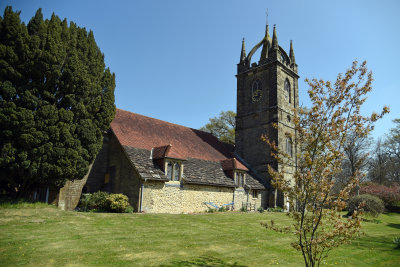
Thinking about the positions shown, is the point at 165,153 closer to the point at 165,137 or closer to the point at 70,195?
the point at 165,137

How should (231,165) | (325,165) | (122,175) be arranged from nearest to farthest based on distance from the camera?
(325,165) < (122,175) < (231,165)

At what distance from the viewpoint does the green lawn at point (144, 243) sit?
8766 mm

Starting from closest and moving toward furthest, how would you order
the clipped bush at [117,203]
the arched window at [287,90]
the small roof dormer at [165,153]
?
the clipped bush at [117,203] < the small roof dormer at [165,153] < the arched window at [287,90]

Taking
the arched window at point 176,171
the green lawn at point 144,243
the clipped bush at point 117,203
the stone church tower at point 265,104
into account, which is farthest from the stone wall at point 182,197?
the stone church tower at point 265,104

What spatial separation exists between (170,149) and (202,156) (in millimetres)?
5460

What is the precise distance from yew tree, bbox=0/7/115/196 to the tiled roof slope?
2.85 metres

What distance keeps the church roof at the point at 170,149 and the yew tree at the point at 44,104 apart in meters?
3.25

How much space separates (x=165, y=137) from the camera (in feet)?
79.4

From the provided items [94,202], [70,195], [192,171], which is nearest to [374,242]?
[192,171]

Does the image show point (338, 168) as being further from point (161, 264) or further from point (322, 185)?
point (161, 264)

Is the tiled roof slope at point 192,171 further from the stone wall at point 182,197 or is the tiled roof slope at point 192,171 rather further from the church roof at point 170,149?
the stone wall at point 182,197

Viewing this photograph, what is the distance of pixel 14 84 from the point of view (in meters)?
15.0

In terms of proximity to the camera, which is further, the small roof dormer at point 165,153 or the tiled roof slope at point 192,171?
the small roof dormer at point 165,153

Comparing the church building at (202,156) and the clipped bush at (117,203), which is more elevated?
the church building at (202,156)
